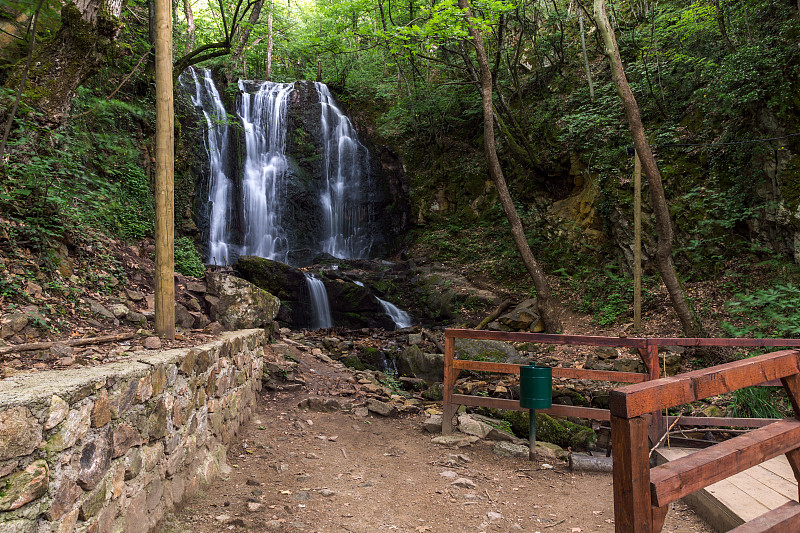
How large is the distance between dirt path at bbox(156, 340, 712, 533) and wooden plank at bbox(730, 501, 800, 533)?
56.5 inches

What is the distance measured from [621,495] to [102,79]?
10.3 m

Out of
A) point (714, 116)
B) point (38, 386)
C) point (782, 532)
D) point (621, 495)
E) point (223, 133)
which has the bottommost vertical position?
point (782, 532)

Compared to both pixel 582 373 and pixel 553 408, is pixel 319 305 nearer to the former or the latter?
pixel 553 408

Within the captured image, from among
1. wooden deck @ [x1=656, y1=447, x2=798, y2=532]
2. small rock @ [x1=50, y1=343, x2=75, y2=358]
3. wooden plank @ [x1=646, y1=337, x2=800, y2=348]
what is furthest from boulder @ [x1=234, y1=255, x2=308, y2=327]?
wooden deck @ [x1=656, y1=447, x2=798, y2=532]

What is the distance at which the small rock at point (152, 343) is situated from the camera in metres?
3.16

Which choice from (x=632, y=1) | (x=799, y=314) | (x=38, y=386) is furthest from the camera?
(x=632, y=1)

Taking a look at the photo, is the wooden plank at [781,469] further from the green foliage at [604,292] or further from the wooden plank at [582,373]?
the green foliage at [604,292]

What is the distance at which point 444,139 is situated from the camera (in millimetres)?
17219

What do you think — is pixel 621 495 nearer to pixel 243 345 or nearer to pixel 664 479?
pixel 664 479

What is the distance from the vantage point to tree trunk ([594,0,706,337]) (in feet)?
25.1

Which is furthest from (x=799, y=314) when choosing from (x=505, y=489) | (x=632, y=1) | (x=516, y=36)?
(x=516, y=36)

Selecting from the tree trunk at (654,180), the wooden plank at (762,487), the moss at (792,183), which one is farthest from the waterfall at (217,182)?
the moss at (792,183)

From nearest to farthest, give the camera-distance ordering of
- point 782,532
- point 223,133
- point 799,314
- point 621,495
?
1. point 621,495
2. point 782,532
3. point 799,314
4. point 223,133

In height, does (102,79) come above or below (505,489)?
above
